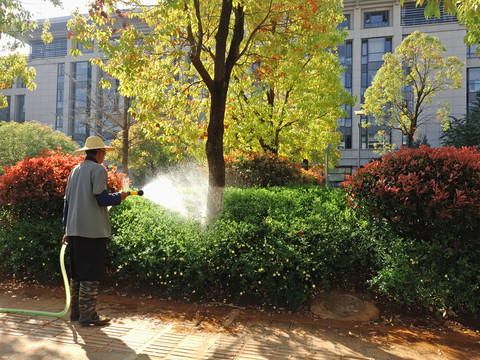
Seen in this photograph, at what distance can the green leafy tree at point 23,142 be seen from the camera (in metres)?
30.7

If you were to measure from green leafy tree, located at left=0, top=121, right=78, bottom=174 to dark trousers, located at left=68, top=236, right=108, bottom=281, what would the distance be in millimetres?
28823

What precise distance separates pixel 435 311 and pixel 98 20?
19.2 feet

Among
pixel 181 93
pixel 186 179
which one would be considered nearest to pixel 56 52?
pixel 186 179

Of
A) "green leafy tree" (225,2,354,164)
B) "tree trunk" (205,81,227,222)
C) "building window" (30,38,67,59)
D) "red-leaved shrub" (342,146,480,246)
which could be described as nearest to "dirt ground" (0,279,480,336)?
"red-leaved shrub" (342,146,480,246)

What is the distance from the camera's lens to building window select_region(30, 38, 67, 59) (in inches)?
2056

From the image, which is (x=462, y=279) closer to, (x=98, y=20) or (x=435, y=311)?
(x=435, y=311)

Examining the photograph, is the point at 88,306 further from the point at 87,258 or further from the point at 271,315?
the point at 271,315

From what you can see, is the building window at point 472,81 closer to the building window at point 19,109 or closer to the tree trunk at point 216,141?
the tree trunk at point 216,141

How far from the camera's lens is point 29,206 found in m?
6.06

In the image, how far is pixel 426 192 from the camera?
441cm

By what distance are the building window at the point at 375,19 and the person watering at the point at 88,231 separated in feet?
140

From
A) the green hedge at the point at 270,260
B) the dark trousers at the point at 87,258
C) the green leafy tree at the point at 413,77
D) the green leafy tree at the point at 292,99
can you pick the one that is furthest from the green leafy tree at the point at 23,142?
the dark trousers at the point at 87,258

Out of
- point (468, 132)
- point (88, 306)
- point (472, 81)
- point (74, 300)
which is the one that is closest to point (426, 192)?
point (88, 306)

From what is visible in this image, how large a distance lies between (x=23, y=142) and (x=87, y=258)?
103 ft
